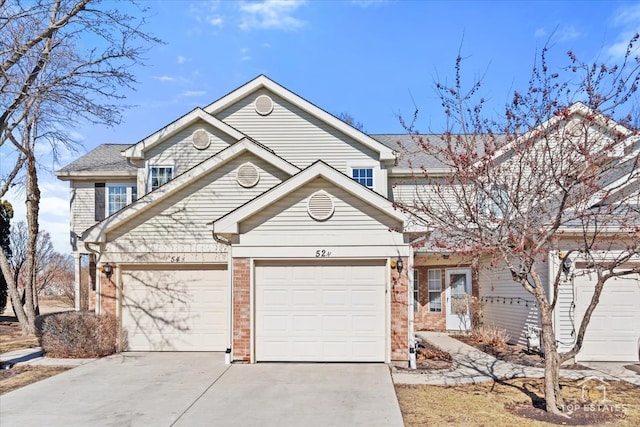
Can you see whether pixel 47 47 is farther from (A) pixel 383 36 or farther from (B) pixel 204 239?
(A) pixel 383 36

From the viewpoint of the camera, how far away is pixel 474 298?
669 inches

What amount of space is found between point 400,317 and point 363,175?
6.62m

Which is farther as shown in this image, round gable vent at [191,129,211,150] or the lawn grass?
round gable vent at [191,129,211,150]

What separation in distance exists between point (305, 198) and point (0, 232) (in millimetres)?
17584

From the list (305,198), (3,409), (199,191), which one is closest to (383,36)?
(305,198)

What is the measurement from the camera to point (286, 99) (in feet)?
55.2

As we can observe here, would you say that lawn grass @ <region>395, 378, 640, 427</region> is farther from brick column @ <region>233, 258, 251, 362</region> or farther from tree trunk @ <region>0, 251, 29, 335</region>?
tree trunk @ <region>0, 251, 29, 335</region>

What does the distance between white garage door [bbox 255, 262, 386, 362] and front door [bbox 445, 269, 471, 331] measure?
7.57 meters

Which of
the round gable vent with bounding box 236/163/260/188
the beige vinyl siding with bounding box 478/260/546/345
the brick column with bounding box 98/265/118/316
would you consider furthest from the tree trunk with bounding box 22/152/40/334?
the beige vinyl siding with bounding box 478/260/546/345

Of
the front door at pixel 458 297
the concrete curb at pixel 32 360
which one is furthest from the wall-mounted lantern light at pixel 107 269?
the front door at pixel 458 297

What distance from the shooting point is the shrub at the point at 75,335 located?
12.3 metres

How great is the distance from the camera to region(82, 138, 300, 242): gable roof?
12.7 meters

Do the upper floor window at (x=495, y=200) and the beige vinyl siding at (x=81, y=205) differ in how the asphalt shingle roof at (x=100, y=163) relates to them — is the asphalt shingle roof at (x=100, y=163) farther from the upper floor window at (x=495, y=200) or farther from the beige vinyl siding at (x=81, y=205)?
the upper floor window at (x=495, y=200)

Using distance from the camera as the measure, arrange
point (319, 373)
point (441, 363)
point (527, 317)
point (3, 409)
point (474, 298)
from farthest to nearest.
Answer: point (474, 298), point (527, 317), point (441, 363), point (319, 373), point (3, 409)
